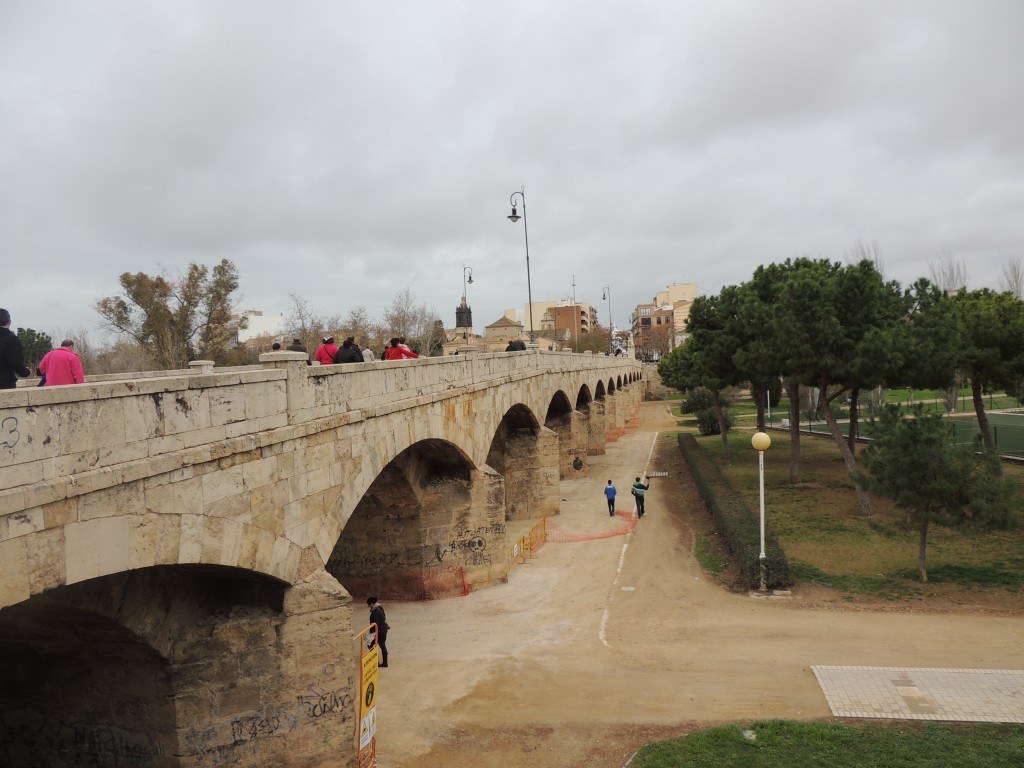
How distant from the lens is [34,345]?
26.1m

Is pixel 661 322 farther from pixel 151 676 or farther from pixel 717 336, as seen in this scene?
pixel 151 676

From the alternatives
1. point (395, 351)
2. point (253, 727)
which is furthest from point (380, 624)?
point (395, 351)

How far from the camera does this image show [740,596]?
50.9 ft

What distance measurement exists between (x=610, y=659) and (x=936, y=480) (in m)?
7.94

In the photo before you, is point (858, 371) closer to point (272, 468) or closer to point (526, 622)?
point (526, 622)

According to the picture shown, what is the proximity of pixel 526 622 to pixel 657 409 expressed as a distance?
62785 mm

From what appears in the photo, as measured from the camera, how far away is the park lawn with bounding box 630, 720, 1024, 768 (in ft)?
27.7

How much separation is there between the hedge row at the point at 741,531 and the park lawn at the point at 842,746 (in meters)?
6.32

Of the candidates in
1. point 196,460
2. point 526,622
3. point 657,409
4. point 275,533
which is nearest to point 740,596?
point 526,622

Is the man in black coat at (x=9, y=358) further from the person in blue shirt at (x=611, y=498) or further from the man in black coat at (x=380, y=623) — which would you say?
the person in blue shirt at (x=611, y=498)

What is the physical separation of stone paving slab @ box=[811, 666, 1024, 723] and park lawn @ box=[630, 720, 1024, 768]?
353 millimetres

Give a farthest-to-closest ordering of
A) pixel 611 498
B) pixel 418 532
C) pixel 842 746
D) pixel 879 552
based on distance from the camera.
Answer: pixel 611 498
pixel 879 552
pixel 418 532
pixel 842 746

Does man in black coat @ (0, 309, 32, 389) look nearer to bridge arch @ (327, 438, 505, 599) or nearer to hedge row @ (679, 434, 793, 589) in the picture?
bridge arch @ (327, 438, 505, 599)

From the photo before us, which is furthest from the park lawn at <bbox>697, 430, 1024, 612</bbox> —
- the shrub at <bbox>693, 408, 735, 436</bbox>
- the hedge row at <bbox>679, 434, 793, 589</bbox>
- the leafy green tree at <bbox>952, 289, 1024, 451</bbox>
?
the shrub at <bbox>693, 408, 735, 436</bbox>
